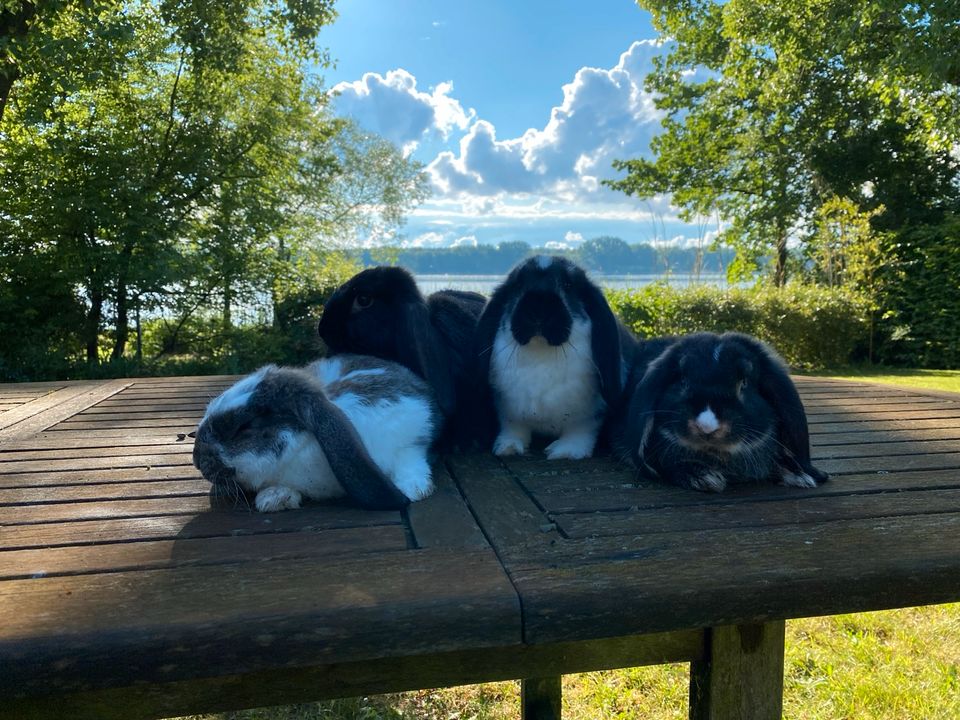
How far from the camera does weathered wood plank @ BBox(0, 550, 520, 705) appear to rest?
1329mm

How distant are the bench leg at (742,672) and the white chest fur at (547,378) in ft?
3.34

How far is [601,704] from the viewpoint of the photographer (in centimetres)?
303

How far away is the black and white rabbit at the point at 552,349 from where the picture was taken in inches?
96.7

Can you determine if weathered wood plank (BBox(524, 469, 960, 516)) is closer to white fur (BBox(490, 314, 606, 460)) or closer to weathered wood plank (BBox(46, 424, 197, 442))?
white fur (BBox(490, 314, 606, 460))

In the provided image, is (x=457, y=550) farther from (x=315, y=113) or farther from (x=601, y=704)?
(x=315, y=113)

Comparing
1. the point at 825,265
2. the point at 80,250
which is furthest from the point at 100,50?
the point at 825,265

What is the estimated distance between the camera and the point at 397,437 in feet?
7.47

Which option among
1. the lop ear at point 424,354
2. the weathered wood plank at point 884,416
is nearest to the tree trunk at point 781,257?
the weathered wood plank at point 884,416

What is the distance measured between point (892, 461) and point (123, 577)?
2704mm

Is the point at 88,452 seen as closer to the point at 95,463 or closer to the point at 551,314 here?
the point at 95,463

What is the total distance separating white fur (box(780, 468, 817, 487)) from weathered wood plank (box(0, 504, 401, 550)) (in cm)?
134

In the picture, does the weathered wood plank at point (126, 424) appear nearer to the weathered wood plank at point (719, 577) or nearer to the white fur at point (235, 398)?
the white fur at point (235, 398)

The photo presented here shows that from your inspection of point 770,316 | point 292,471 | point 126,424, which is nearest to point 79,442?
point 126,424

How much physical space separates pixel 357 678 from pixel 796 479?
158 centimetres
